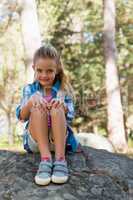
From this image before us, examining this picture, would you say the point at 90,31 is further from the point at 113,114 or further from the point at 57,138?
the point at 57,138

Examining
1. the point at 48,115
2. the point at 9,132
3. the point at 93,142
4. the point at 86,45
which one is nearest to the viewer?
the point at 48,115

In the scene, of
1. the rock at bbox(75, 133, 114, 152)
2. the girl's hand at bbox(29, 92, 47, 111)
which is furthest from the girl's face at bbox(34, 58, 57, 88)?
the rock at bbox(75, 133, 114, 152)

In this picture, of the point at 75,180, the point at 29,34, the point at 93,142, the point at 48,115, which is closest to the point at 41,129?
the point at 48,115

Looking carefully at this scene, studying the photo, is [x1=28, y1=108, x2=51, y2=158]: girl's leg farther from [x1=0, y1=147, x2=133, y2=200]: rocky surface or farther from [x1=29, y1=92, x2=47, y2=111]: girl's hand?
[x1=0, y1=147, x2=133, y2=200]: rocky surface

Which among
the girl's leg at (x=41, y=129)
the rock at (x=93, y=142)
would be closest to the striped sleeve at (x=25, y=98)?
the girl's leg at (x=41, y=129)

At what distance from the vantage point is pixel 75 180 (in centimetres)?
328

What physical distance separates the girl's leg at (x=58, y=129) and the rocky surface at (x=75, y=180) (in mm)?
173

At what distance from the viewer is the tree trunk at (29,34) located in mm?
9805

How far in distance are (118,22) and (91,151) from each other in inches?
517

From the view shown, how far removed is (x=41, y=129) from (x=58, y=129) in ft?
0.39

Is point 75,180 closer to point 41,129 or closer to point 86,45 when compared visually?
point 41,129

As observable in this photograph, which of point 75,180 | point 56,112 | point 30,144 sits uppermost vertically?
point 56,112

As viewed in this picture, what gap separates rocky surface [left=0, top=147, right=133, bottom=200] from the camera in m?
3.10

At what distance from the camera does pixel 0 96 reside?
13.7 metres
